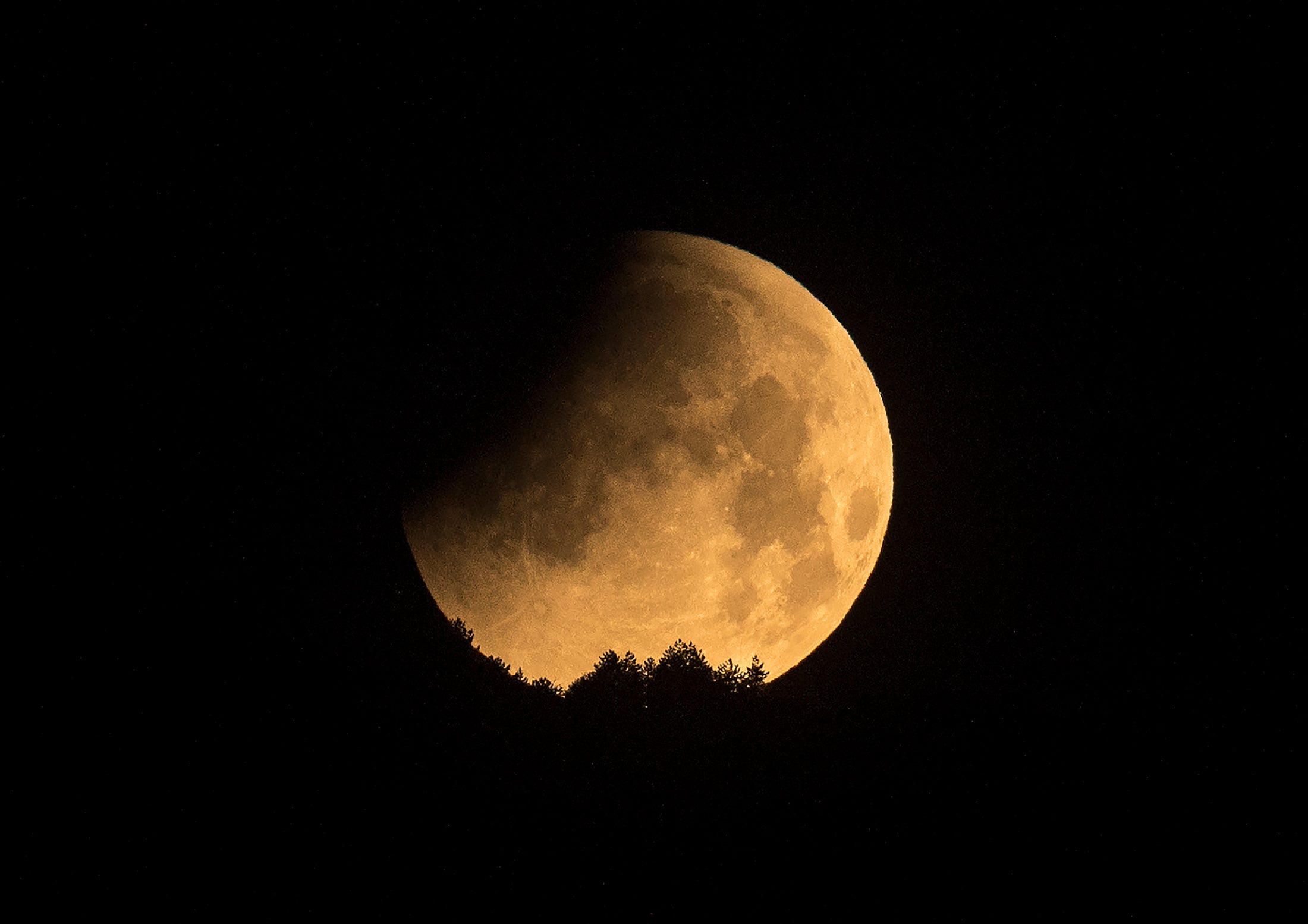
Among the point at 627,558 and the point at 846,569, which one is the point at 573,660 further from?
the point at 846,569

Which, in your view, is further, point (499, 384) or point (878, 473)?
point (878, 473)

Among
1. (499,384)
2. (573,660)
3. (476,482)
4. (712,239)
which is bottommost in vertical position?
(573,660)

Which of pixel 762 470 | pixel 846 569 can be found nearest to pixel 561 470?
pixel 762 470

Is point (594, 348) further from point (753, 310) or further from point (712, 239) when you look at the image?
point (712, 239)

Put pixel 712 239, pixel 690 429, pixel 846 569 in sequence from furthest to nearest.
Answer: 1. pixel 712 239
2. pixel 846 569
3. pixel 690 429

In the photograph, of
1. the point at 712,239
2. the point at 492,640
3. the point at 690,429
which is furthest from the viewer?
the point at 712,239

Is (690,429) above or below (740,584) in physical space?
above
